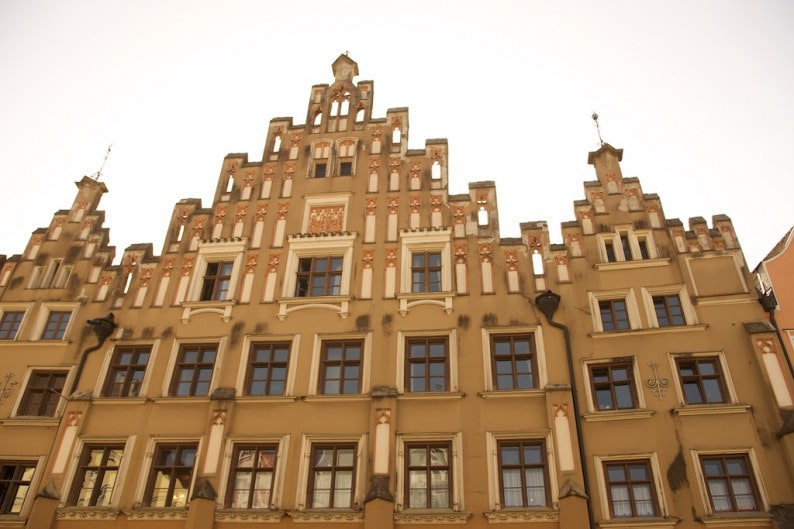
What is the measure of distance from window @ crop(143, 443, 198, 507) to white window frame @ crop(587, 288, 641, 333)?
43.8 feet

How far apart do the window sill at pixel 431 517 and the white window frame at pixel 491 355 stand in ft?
12.3

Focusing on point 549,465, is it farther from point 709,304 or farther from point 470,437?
point 709,304

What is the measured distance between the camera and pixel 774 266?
20891 mm

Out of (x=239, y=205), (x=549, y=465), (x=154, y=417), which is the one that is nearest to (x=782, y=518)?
(x=549, y=465)

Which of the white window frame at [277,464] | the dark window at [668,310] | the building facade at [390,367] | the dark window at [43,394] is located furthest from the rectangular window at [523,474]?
the dark window at [43,394]

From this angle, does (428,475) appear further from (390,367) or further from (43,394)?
(43,394)

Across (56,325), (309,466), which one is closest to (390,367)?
(309,466)

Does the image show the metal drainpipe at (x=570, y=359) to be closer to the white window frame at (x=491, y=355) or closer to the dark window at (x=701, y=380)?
the white window frame at (x=491, y=355)

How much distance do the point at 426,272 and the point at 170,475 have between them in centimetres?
1057

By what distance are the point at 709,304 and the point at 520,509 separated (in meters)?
8.94

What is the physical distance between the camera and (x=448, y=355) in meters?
20.9

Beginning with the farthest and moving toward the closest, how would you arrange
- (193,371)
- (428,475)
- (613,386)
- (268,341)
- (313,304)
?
(313,304), (268,341), (193,371), (613,386), (428,475)

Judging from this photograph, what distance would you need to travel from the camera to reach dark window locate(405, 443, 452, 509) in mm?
18281


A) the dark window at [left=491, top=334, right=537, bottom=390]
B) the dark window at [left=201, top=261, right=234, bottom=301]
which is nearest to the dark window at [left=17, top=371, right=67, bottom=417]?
the dark window at [left=201, top=261, right=234, bottom=301]
